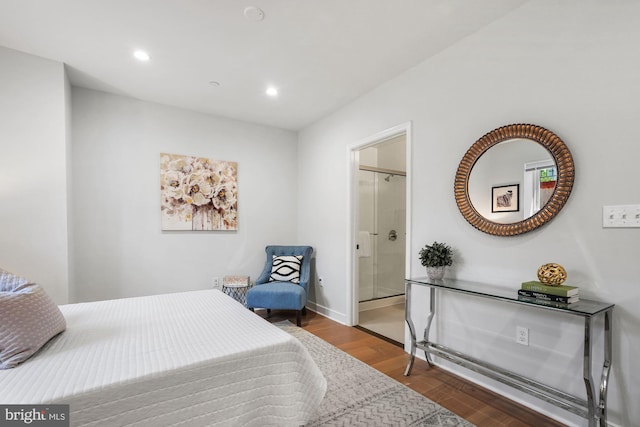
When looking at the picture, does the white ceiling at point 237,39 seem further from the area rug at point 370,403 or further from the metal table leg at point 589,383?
the area rug at point 370,403

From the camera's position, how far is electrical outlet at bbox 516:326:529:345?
75.2 inches

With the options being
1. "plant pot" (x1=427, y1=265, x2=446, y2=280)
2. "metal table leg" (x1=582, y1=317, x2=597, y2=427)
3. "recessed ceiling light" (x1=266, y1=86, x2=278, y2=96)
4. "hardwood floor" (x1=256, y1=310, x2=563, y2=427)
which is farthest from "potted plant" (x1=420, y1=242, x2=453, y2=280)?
"recessed ceiling light" (x1=266, y1=86, x2=278, y2=96)

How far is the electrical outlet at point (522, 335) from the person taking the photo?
6.26 ft

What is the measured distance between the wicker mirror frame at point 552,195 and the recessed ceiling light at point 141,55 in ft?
8.96

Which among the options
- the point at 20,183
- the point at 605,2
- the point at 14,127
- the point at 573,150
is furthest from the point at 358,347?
the point at 14,127

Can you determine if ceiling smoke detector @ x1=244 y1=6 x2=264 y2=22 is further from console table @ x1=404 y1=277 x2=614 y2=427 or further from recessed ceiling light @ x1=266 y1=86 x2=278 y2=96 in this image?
console table @ x1=404 y1=277 x2=614 y2=427

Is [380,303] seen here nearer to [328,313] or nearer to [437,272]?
[328,313]

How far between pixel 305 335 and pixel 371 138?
2.22 m

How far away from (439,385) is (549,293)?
107cm

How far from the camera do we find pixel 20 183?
2404mm

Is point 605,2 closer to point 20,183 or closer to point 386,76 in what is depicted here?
point 386,76

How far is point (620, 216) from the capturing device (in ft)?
5.10

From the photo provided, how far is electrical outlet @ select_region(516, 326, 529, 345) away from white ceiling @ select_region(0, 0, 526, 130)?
2126mm

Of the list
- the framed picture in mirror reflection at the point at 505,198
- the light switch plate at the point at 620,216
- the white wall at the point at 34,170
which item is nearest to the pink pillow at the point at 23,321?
the white wall at the point at 34,170
